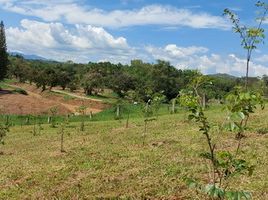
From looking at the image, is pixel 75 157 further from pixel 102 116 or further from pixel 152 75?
pixel 152 75

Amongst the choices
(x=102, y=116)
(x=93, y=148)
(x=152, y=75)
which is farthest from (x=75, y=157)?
(x=152, y=75)

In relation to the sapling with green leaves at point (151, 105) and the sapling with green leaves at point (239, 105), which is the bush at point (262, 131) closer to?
the sapling with green leaves at point (151, 105)

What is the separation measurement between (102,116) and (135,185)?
4333cm

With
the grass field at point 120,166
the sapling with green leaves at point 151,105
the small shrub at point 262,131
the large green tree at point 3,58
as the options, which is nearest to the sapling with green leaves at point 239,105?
the grass field at point 120,166

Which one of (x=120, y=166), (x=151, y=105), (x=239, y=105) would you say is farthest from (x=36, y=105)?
(x=239, y=105)

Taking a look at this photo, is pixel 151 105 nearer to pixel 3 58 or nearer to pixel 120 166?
pixel 120 166

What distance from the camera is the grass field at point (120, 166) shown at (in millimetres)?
17328

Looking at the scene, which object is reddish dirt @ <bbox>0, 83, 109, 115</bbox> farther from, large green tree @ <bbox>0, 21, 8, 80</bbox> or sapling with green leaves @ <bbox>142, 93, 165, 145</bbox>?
sapling with green leaves @ <bbox>142, 93, 165, 145</bbox>

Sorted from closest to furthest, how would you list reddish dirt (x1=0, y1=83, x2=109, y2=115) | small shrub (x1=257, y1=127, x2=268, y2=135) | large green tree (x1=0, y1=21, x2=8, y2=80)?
small shrub (x1=257, y1=127, x2=268, y2=135) → reddish dirt (x1=0, y1=83, x2=109, y2=115) → large green tree (x1=0, y1=21, x2=8, y2=80)

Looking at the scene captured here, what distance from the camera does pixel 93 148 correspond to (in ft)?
95.5

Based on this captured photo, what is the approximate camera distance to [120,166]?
2200 centimetres

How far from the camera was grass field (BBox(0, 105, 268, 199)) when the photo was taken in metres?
17.3

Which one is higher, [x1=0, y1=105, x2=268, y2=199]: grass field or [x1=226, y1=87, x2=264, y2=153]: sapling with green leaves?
[x1=226, y1=87, x2=264, y2=153]: sapling with green leaves

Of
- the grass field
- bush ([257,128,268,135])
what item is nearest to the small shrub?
bush ([257,128,268,135])
